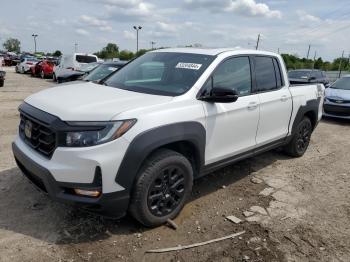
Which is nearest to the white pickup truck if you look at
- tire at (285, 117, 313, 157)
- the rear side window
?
tire at (285, 117, 313, 157)

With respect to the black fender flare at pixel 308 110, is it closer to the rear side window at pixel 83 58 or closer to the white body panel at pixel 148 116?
the white body panel at pixel 148 116

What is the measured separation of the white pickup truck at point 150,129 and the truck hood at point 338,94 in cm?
627

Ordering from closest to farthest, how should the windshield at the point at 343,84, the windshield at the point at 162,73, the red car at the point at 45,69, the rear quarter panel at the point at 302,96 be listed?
the windshield at the point at 162,73 < the rear quarter panel at the point at 302,96 < the windshield at the point at 343,84 < the red car at the point at 45,69

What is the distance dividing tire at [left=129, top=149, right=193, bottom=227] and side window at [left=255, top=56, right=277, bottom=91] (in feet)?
5.98

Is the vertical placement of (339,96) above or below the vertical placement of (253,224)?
above

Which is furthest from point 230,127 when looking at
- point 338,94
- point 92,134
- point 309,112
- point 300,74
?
point 300,74

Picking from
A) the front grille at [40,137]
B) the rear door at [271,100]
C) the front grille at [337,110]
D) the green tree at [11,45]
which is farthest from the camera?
the green tree at [11,45]

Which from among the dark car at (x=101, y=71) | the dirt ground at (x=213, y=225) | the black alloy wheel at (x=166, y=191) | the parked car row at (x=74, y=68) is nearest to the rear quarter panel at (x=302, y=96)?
the dirt ground at (x=213, y=225)

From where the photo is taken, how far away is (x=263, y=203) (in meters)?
4.58

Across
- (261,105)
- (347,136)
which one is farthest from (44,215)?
(347,136)

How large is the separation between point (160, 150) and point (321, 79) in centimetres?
1513

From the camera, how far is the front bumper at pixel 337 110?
10414 mm

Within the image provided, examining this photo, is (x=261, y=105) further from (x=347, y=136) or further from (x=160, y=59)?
(x=347, y=136)

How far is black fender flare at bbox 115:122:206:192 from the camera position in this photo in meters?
3.27
